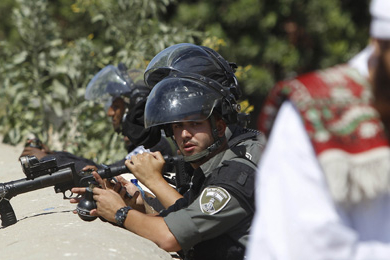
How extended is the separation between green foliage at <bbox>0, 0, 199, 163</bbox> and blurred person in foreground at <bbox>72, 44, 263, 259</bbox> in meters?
3.78

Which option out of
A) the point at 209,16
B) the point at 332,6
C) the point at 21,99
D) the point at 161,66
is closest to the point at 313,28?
the point at 332,6

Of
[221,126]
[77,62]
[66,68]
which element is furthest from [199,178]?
[66,68]

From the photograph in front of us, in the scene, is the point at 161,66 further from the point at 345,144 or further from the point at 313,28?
the point at 313,28

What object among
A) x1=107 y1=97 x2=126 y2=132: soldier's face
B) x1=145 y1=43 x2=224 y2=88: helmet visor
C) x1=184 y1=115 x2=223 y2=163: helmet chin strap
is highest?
x1=145 y1=43 x2=224 y2=88: helmet visor

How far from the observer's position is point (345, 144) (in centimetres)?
155

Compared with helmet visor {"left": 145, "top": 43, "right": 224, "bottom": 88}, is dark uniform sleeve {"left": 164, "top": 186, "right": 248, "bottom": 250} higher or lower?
lower

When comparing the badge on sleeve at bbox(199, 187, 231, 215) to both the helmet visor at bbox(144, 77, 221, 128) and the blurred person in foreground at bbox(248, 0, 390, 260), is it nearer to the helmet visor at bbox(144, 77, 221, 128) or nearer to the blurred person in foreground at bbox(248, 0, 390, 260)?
the helmet visor at bbox(144, 77, 221, 128)

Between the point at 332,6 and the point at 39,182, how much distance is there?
7.55 metres

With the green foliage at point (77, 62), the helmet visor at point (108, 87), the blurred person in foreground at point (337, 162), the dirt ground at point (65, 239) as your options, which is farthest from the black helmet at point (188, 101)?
the green foliage at point (77, 62)

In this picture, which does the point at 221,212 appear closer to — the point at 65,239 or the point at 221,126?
the point at 221,126

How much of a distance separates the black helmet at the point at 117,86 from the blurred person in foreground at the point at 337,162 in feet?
12.5

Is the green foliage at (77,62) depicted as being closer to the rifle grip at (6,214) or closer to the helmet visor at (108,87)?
the helmet visor at (108,87)

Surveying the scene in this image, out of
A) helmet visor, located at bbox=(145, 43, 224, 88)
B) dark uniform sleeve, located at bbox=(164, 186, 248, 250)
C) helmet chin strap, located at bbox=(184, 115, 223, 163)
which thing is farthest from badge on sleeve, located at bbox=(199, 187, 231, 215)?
helmet visor, located at bbox=(145, 43, 224, 88)

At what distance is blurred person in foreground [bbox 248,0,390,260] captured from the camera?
1.54 m
